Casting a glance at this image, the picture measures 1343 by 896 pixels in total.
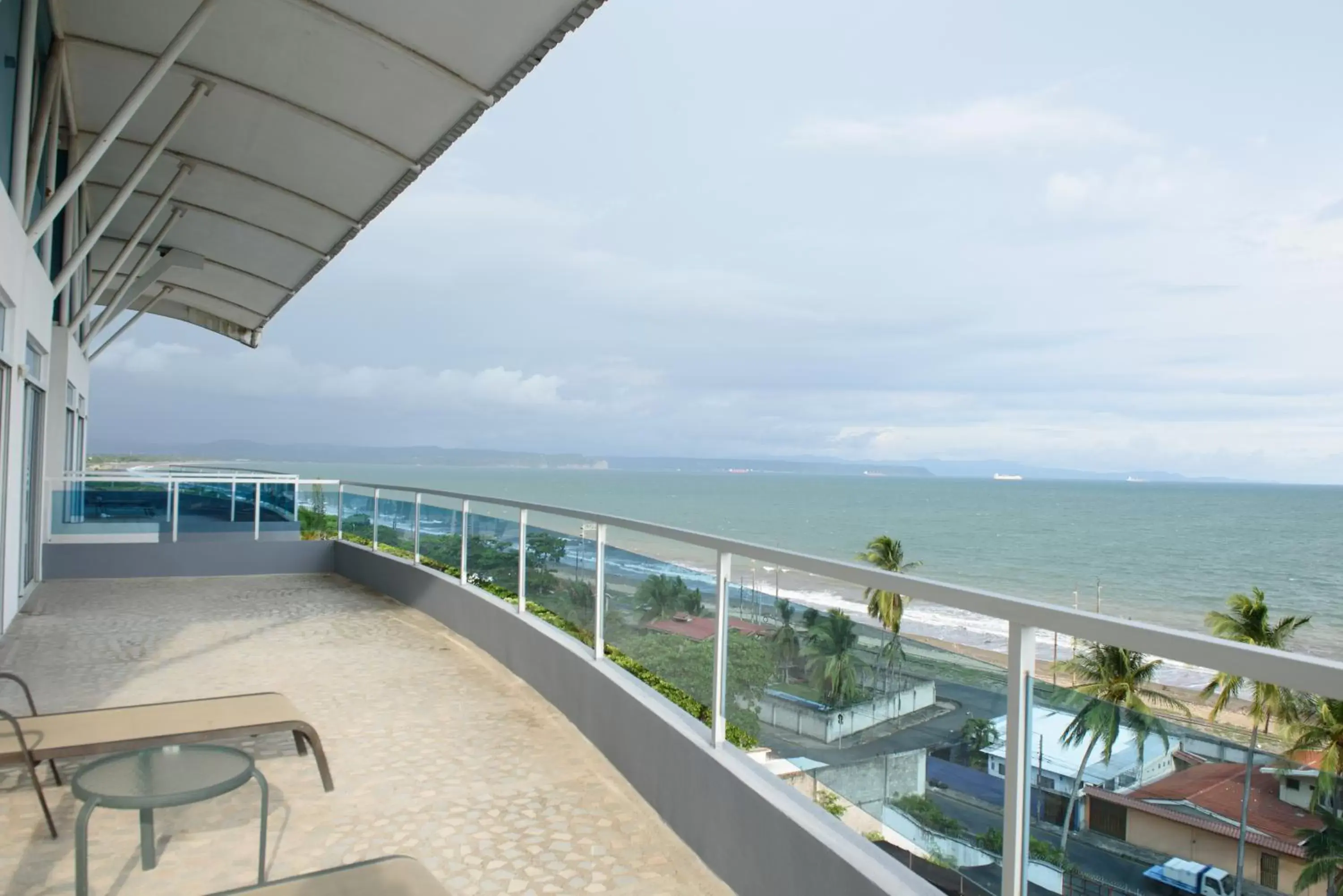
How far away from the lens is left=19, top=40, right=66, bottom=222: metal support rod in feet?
26.6

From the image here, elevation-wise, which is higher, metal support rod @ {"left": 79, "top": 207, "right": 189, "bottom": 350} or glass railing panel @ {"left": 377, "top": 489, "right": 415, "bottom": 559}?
metal support rod @ {"left": 79, "top": 207, "right": 189, "bottom": 350}

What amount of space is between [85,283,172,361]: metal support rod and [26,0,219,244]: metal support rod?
33.9 feet

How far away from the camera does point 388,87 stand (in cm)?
785

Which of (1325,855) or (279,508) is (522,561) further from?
(279,508)

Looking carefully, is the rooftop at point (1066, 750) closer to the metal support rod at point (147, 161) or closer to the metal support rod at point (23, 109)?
the metal support rod at point (23, 109)

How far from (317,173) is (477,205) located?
119089mm

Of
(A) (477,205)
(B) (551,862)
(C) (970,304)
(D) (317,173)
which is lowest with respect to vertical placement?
(B) (551,862)

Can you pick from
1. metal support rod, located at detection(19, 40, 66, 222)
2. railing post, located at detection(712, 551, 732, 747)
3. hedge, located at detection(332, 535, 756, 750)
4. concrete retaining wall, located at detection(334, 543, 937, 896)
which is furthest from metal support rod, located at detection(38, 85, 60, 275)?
railing post, located at detection(712, 551, 732, 747)

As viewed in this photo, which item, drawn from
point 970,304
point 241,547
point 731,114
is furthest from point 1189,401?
point 241,547

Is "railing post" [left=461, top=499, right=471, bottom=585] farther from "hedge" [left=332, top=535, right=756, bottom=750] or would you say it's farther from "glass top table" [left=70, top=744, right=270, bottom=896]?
"glass top table" [left=70, top=744, right=270, bottom=896]

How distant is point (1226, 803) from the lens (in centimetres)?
167

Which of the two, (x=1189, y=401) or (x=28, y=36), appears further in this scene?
(x=1189, y=401)

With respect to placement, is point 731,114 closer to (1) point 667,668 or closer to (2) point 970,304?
(2) point 970,304

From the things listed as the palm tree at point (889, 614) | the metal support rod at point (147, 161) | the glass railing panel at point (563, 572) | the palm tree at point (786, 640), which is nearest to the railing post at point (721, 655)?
the palm tree at point (786, 640)
